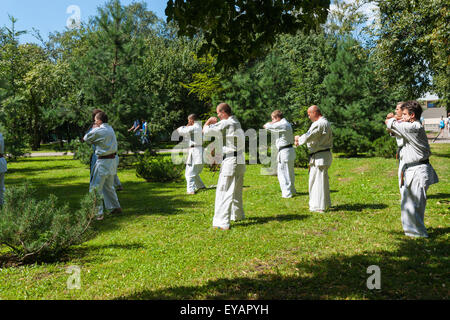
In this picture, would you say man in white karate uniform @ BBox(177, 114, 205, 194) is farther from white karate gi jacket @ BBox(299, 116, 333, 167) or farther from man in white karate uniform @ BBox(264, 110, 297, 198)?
white karate gi jacket @ BBox(299, 116, 333, 167)

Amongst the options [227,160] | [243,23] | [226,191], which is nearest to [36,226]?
[226,191]

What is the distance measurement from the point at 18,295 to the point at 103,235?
8.87 ft

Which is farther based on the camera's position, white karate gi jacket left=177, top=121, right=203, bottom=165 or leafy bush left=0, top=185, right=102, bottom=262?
white karate gi jacket left=177, top=121, right=203, bottom=165

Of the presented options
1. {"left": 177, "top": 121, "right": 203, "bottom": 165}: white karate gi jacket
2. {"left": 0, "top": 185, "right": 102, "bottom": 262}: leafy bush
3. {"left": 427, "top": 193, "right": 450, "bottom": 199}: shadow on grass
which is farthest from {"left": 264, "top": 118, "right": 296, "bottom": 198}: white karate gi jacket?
{"left": 0, "top": 185, "right": 102, "bottom": 262}: leafy bush

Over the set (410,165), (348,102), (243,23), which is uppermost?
(348,102)

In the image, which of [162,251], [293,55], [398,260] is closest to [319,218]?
[398,260]

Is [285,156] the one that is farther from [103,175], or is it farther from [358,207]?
[103,175]

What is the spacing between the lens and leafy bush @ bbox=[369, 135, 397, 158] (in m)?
20.7

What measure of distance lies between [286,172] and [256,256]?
5.18 meters

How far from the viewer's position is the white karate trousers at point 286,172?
10734 mm

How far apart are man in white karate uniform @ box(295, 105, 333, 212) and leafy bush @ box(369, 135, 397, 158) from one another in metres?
13.3

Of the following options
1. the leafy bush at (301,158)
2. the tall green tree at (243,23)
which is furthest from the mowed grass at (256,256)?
the leafy bush at (301,158)

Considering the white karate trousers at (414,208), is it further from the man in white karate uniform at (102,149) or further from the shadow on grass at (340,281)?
the man in white karate uniform at (102,149)

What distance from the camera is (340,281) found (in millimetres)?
4785
